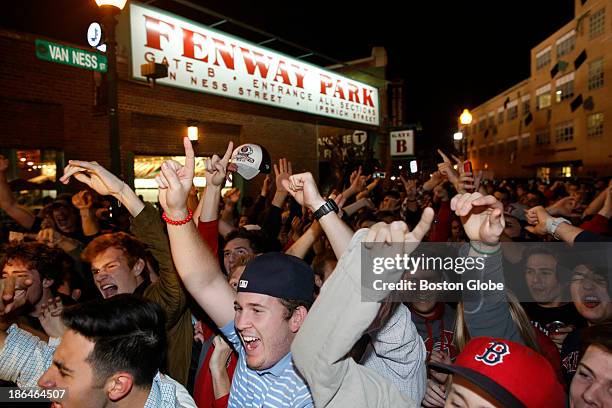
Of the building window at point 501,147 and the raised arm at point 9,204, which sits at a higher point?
the building window at point 501,147

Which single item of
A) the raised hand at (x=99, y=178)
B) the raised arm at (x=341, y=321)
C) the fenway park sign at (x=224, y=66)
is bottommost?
the raised arm at (x=341, y=321)

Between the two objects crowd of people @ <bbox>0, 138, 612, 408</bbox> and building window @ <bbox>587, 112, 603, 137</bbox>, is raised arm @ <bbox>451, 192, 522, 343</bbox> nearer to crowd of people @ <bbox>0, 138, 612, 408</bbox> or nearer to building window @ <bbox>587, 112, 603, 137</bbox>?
crowd of people @ <bbox>0, 138, 612, 408</bbox>

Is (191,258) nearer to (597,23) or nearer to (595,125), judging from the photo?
(595,125)

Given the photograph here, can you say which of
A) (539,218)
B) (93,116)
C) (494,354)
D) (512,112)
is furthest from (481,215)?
(512,112)

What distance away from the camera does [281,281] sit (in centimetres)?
224

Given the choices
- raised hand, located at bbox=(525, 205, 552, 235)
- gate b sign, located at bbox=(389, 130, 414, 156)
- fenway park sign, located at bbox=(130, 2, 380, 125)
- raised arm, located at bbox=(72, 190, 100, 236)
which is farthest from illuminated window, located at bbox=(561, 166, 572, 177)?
raised arm, located at bbox=(72, 190, 100, 236)

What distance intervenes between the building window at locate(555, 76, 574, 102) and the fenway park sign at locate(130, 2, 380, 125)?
41084 mm

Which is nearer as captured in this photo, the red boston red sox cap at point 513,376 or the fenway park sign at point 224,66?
the red boston red sox cap at point 513,376

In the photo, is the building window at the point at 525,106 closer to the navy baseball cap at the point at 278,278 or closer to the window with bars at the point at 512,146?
the window with bars at the point at 512,146

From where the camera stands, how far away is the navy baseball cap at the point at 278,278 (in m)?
2.23

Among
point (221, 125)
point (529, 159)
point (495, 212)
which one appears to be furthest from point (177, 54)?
point (529, 159)

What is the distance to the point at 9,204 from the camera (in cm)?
530

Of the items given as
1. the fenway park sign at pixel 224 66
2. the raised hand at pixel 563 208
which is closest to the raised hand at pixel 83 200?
the fenway park sign at pixel 224 66

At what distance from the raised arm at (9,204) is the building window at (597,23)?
4535 centimetres
